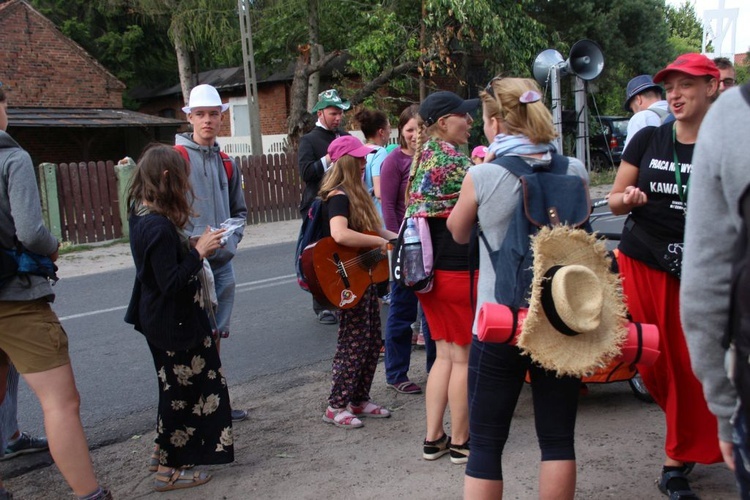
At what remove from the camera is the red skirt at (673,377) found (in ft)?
11.3

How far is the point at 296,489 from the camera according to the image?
3842 mm

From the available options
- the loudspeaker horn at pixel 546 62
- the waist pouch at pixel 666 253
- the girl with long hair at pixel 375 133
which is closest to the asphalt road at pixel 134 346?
the girl with long hair at pixel 375 133

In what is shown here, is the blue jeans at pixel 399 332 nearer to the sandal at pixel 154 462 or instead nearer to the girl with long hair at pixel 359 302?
the girl with long hair at pixel 359 302

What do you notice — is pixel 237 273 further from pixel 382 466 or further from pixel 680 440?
pixel 680 440

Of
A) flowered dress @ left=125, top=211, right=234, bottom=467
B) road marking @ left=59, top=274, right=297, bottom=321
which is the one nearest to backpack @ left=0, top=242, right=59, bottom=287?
flowered dress @ left=125, top=211, right=234, bottom=467

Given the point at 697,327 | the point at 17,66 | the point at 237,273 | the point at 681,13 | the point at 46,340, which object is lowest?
the point at 237,273

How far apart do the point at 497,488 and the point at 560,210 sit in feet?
3.52

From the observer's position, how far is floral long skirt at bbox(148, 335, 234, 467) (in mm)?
3875

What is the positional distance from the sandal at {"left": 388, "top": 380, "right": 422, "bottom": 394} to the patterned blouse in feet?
5.94

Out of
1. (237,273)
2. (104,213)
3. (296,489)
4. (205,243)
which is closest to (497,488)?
(296,489)

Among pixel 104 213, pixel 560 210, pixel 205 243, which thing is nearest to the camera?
pixel 560 210

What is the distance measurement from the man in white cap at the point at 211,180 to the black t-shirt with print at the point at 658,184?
85.7 inches

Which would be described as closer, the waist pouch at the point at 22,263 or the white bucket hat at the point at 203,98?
the waist pouch at the point at 22,263

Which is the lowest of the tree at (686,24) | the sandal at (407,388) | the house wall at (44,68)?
the sandal at (407,388)
